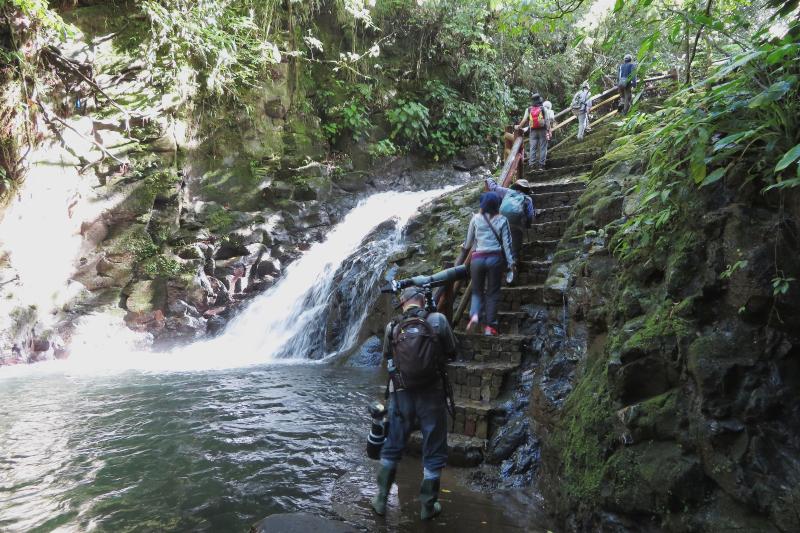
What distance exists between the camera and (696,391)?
2.76m

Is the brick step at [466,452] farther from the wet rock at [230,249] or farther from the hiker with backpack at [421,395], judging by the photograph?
the wet rock at [230,249]

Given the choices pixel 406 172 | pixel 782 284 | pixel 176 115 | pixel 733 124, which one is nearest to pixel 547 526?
pixel 782 284

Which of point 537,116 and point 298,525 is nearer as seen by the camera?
point 298,525

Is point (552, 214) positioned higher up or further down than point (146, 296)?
higher up

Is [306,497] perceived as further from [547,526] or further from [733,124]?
[733,124]

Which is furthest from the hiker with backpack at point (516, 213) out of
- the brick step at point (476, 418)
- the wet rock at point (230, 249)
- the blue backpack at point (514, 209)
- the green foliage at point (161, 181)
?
the green foliage at point (161, 181)

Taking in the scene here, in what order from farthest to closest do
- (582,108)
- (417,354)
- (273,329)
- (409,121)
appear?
(409,121)
(582,108)
(273,329)
(417,354)

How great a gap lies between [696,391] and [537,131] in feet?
24.8

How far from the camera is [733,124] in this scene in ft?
9.77

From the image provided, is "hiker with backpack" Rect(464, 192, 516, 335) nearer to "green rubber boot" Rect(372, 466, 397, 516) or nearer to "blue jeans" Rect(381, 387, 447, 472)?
"blue jeans" Rect(381, 387, 447, 472)

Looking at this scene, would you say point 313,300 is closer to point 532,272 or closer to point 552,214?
point 552,214

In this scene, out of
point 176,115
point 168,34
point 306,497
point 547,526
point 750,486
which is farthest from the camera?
point 176,115

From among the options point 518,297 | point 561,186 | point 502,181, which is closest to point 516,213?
point 518,297

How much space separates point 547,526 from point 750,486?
1.45 meters
